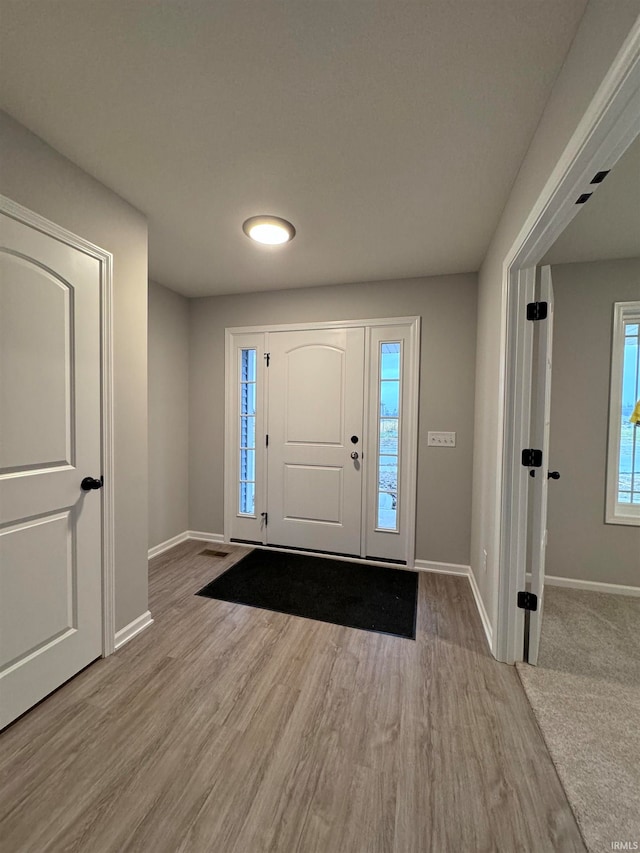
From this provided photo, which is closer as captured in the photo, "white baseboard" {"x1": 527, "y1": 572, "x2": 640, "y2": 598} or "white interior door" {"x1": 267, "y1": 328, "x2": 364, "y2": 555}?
"white baseboard" {"x1": 527, "y1": 572, "x2": 640, "y2": 598}

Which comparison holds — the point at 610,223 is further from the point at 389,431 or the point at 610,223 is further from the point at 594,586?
the point at 594,586

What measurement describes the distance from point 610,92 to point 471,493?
7.83ft

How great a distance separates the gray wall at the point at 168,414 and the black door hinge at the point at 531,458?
2.78m

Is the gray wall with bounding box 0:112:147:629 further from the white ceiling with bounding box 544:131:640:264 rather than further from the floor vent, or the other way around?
the white ceiling with bounding box 544:131:640:264

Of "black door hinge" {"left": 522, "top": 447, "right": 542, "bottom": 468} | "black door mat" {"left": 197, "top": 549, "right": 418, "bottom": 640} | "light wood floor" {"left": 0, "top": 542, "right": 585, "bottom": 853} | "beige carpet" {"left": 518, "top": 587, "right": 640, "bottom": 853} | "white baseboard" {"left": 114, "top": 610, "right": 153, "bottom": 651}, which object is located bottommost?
"black door mat" {"left": 197, "top": 549, "right": 418, "bottom": 640}

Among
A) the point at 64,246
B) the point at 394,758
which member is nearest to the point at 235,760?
the point at 394,758

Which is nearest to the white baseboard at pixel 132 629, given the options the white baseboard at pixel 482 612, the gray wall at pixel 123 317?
→ the gray wall at pixel 123 317

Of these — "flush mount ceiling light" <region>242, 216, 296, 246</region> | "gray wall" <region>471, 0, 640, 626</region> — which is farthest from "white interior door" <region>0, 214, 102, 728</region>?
"gray wall" <region>471, 0, 640, 626</region>

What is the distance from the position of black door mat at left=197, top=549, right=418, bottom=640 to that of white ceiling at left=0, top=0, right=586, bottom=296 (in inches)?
95.6

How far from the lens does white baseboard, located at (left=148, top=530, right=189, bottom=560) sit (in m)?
2.95

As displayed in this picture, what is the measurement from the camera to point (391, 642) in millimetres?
1886

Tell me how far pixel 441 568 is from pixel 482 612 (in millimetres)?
680

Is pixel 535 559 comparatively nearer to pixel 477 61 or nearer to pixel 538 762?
pixel 538 762

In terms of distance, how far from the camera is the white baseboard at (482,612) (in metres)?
1.85
